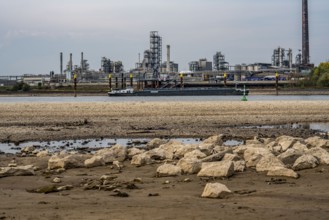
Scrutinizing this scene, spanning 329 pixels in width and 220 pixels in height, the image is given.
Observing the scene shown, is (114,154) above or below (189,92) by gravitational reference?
above

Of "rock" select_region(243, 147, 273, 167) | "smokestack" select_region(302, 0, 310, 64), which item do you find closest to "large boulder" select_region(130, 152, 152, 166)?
"rock" select_region(243, 147, 273, 167)

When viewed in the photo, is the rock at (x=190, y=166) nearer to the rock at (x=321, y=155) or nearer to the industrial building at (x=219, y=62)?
the rock at (x=321, y=155)

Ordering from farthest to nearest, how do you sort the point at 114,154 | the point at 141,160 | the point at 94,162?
the point at 114,154
the point at 141,160
the point at 94,162

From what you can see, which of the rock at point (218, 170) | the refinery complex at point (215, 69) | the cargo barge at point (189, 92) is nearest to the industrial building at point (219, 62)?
the refinery complex at point (215, 69)

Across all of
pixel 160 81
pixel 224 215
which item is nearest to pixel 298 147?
pixel 224 215

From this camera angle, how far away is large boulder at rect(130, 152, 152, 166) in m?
12.6

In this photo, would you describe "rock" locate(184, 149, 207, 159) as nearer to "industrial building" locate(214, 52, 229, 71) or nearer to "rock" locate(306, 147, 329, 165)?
"rock" locate(306, 147, 329, 165)

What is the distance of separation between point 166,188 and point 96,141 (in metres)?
11.2

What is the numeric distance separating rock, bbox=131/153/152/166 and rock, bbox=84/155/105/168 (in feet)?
2.09

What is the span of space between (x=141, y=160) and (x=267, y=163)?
2.81m

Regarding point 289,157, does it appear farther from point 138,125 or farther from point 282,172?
point 138,125

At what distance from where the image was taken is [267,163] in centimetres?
1092

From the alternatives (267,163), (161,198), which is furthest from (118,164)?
(161,198)

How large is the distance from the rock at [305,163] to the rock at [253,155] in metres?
0.80
